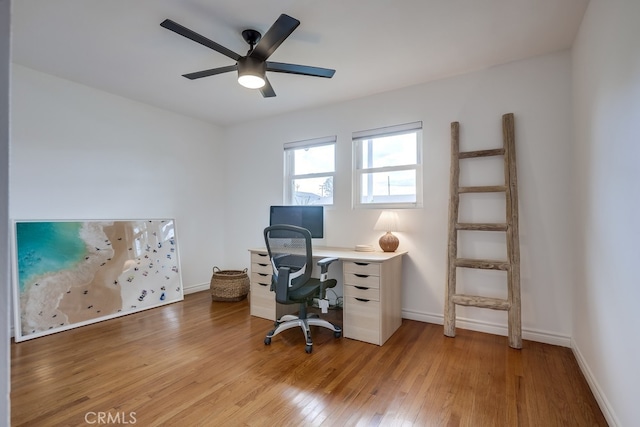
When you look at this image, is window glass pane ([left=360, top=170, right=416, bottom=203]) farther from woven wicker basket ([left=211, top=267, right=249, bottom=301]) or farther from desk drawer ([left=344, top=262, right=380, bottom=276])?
woven wicker basket ([left=211, top=267, right=249, bottom=301])

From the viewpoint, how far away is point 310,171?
3.95 meters

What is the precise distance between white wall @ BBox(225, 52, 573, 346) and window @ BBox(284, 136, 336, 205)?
114 millimetres

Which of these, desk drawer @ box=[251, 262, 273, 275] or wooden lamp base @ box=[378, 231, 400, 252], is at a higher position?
wooden lamp base @ box=[378, 231, 400, 252]

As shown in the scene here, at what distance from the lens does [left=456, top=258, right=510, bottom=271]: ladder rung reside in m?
2.56

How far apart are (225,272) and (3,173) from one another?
13.0 ft

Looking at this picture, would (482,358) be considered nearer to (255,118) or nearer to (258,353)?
(258,353)

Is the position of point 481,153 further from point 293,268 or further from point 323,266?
point 293,268

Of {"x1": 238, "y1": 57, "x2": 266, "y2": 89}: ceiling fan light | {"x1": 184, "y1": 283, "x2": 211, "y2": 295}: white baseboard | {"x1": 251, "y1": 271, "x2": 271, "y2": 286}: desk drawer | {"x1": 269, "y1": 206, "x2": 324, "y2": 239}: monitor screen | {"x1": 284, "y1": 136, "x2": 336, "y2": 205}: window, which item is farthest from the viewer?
{"x1": 184, "y1": 283, "x2": 211, "y2": 295}: white baseboard

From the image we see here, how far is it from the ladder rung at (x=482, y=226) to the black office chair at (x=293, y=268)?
1231 mm

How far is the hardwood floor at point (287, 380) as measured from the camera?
1.65 meters

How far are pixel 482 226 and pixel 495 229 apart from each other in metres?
0.10

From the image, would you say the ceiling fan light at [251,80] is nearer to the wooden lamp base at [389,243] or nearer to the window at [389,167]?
the window at [389,167]

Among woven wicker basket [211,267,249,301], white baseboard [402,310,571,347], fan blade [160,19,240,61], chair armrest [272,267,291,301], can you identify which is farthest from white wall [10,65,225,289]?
white baseboard [402,310,571,347]

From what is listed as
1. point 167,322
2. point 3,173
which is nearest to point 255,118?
point 167,322
